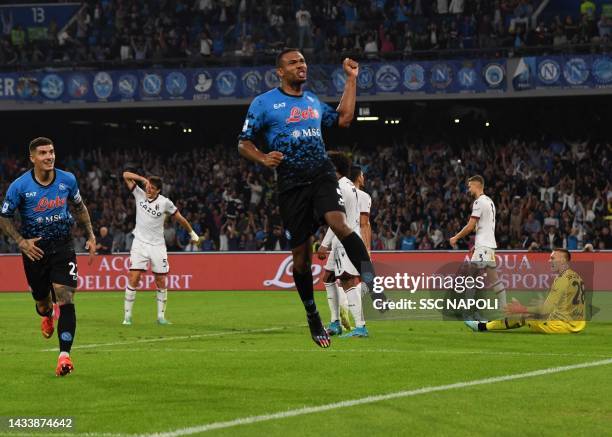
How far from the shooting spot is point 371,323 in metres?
19.0

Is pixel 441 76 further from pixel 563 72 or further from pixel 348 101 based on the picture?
pixel 348 101

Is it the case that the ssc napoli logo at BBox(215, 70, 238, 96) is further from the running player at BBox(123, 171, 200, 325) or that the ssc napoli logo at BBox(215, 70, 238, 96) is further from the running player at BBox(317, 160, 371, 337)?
the running player at BBox(317, 160, 371, 337)

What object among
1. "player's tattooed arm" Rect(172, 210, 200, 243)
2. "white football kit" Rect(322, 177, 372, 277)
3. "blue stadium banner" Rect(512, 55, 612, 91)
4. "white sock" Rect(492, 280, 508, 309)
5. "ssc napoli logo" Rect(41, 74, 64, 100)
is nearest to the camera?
"white football kit" Rect(322, 177, 372, 277)

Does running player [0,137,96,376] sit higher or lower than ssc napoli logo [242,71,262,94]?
lower

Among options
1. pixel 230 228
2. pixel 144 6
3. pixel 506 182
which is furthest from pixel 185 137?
pixel 506 182

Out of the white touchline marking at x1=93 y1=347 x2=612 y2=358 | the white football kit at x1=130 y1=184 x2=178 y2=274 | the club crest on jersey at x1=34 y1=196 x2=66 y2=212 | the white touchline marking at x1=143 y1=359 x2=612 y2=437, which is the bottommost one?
the white touchline marking at x1=93 y1=347 x2=612 y2=358

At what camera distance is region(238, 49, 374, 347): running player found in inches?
404

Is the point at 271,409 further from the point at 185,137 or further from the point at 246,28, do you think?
the point at 185,137

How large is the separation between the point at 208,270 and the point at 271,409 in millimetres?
23159

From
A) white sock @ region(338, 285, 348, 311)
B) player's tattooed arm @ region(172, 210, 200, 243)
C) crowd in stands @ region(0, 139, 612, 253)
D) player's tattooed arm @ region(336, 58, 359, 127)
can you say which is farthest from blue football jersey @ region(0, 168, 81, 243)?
crowd in stands @ region(0, 139, 612, 253)

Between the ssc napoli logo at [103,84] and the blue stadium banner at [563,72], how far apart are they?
14158 millimetres

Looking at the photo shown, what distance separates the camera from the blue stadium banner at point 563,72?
36781 mm

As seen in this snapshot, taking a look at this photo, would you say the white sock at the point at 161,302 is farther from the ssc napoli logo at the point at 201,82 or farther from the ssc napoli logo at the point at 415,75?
the ssc napoli logo at the point at 201,82

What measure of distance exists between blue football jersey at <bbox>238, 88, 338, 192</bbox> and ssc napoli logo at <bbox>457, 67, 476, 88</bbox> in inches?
1118
